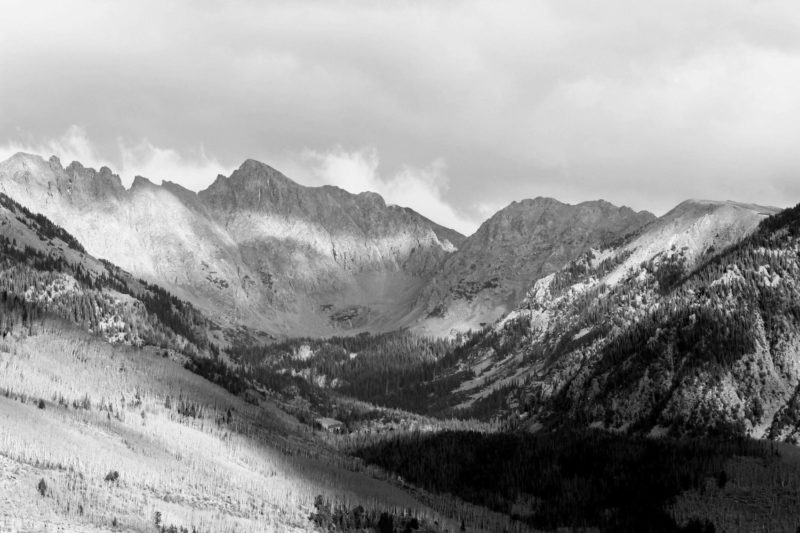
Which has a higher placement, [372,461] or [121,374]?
[121,374]

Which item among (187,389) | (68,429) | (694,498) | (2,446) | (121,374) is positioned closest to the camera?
(2,446)

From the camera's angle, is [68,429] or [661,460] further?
[661,460]

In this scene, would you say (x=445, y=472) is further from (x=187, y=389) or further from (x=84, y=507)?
(x=84, y=507)

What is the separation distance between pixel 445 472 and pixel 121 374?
2661 inches

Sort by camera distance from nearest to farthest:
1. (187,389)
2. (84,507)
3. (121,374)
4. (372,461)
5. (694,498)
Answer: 1. (84,507)
2. (694,498)
3. (121,374)
4. (187,389)
5. (372,461)

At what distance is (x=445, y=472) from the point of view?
575ft

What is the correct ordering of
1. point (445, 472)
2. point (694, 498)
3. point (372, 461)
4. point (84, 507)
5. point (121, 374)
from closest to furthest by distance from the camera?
point (84, 507) < point (694, 498) < point (121, 374) < point (445, 472) < point (372, 461)

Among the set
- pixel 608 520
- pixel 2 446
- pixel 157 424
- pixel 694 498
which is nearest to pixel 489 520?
pixel 608 520

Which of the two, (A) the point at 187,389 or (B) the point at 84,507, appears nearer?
(B) the point at 84,507

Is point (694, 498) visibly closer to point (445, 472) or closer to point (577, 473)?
point (577, 473)

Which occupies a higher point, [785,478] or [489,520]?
[785,478]

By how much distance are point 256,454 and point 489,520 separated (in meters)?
29.1

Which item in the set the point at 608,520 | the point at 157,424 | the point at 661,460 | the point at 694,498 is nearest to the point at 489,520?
the point at 608,520

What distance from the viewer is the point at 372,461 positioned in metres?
187
